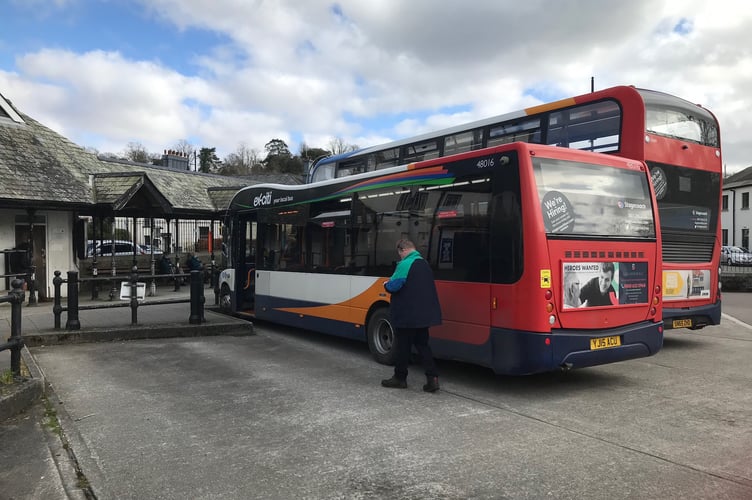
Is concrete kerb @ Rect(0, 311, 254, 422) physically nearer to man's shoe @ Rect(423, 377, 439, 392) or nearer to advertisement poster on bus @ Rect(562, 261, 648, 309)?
man's shoe @ Rect(423, 377, 439, 392)

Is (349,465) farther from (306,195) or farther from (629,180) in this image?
(306,195)

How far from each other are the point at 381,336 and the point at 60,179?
491 inches

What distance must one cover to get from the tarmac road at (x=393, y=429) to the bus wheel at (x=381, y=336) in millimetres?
269

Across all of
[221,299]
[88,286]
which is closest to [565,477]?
[221,299]

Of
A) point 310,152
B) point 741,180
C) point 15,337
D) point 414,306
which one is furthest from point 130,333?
point 310,152

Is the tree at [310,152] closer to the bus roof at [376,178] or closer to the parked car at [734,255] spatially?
the parked car at [734,255]

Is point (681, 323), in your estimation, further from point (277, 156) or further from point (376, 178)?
point (277, 156)

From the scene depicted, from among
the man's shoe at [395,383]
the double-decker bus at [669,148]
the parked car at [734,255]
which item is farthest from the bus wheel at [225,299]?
the parked car at [734,255]

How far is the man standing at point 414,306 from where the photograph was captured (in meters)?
6.43

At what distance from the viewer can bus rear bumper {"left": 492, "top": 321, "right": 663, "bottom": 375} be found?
19.8 ft

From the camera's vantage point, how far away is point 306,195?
10.1m

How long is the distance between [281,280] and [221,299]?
3121 millimetres

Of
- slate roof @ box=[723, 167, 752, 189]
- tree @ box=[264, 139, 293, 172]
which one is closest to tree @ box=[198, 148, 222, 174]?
tree @ box=[264, 139, 293, 172]

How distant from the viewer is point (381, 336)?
8.30 meters
